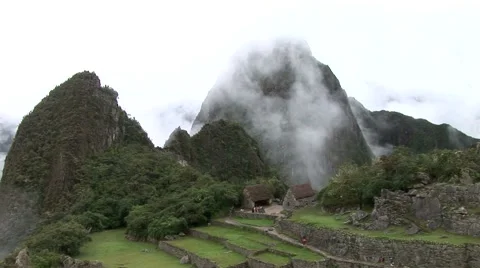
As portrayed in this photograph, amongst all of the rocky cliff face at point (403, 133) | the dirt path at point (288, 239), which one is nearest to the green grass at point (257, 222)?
the dirt path at point (288, 239)

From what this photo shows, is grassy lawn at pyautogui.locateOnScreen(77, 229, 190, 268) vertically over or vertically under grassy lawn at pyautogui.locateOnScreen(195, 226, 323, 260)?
under

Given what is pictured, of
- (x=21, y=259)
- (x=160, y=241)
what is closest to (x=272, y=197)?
(x=160, y=241)

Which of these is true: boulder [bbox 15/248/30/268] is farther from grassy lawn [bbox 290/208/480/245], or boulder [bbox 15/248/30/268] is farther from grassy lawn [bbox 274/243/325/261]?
grassy lawn [bbox 290/208/480/245]

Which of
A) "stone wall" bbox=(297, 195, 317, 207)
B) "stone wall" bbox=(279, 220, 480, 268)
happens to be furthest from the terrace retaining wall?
"stone wall" bbox=(297, 195, 317, 207)

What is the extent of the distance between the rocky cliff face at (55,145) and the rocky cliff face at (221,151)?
4393mm

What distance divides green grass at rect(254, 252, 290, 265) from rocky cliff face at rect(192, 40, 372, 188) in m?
49.0

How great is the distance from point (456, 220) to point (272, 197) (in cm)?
1919

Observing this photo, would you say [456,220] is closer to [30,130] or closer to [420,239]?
[420,239]

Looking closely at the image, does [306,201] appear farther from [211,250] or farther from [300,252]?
[300,252]

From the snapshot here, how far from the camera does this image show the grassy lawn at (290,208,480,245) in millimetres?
14508

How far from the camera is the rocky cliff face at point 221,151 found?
5691 cm

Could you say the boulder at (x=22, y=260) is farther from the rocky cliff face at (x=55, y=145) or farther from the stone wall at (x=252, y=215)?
the rocky cliff face at (x=55, y=145)

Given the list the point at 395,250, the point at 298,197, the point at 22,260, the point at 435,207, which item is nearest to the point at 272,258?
the point at 395,250

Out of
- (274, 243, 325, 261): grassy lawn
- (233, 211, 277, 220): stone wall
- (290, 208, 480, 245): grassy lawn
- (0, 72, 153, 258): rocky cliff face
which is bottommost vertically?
(274, 243, 325, 261): grassy lawn
